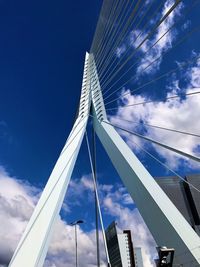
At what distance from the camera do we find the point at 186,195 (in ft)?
219

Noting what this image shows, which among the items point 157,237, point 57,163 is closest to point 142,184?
point 157,237

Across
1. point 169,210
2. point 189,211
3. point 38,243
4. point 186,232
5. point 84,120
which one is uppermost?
point 189,211

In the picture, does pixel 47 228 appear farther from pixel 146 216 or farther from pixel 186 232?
pixel 186 232

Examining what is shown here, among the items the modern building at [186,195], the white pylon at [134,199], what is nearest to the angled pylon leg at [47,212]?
the white pylon at [134,199]

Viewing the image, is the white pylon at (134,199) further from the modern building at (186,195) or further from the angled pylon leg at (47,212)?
the modern building at (186,195)

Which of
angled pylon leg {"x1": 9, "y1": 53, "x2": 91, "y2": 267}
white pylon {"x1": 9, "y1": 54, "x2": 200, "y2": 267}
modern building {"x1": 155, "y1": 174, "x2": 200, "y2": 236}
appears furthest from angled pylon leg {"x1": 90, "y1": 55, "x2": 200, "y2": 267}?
modern building {"x1": 155, "y1": 174, "x2": 200, "y2": 236}

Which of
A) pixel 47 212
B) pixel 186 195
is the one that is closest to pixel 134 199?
pixel 47 212

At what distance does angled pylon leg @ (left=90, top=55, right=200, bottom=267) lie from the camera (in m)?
4.88

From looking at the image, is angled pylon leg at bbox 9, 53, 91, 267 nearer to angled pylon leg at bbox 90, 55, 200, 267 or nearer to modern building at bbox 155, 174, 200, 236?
angled pylon leg at bbox 90, 55, 200, 267

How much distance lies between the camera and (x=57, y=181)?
7.41 metres

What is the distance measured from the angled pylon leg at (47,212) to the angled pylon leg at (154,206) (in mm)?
1247

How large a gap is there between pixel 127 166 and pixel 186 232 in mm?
2362

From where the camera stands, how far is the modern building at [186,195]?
2454 inches

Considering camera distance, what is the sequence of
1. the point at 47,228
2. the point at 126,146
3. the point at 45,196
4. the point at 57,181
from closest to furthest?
the point at 47,228 < the point at 45,196 < the point at 57,181 < the point at 126,146
